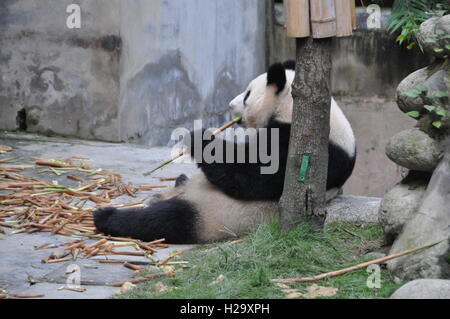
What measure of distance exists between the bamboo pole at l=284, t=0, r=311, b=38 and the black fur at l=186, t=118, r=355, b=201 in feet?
2.89

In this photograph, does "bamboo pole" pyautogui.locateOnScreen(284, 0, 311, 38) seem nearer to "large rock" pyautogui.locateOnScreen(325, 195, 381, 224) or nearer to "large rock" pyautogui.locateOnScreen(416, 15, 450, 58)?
"large rock" pyautogui.locateOnScreen(416, 15, 450, 58)

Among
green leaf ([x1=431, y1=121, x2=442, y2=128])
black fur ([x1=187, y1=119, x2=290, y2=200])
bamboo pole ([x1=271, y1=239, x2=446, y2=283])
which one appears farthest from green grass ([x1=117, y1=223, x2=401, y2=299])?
green leaf ([x1=431, y1=121, x2=442, y2=128])

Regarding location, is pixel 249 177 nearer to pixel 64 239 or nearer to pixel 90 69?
pixel 64 239

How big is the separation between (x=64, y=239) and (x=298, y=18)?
2.13 metres

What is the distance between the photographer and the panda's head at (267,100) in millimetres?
4961

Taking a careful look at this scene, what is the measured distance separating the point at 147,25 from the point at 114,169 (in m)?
2.12

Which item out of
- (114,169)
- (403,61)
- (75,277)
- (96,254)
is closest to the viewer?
(75,277)

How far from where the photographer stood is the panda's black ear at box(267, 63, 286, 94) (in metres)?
4.91

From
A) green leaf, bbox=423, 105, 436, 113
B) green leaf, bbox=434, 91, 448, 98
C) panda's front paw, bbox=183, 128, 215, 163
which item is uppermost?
green leaf, bbox=434, 91, 448, 98

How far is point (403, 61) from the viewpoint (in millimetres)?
10141

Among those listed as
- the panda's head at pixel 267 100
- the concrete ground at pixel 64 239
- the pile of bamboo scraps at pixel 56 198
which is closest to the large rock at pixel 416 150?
the panda's head at pixel 267 100

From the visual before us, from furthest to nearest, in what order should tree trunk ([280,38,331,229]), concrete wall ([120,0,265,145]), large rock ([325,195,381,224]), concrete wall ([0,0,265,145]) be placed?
concrete wall ([120,0,265,145])
concrete wall ([0,0,265,145])
large rock ([325,195,381,224])
tree trunk ([280,38,331,229])
